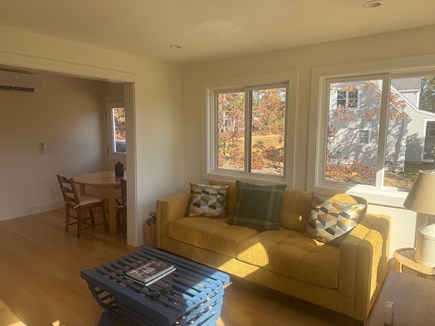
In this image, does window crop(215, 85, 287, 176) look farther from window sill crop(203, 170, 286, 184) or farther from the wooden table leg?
the wooden table leg

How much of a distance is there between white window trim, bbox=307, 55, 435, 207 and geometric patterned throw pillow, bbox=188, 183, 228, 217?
0.99m

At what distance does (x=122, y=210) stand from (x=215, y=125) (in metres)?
1.87

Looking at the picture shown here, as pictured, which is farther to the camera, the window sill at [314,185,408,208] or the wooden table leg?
the wooden table leg

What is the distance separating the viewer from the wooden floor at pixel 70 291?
2.43 metres

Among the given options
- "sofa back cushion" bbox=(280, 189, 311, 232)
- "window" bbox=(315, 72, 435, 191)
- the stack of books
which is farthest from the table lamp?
the stack of books

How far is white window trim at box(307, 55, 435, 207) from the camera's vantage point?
2.69m

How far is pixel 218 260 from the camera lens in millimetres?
2963

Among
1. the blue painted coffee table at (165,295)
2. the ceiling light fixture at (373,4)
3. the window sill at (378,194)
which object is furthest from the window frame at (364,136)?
the blue painted coffee table at (165,295)

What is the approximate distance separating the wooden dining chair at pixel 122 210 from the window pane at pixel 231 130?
1370 millimetres

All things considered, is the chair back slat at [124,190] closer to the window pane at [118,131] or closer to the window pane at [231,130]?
the window pane at [231,130]

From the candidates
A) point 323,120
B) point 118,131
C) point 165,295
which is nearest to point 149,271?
point 165,295

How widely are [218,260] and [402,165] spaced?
2.00m

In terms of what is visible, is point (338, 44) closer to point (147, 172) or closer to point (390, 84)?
point (390, 84)

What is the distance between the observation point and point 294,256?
2467 mm
